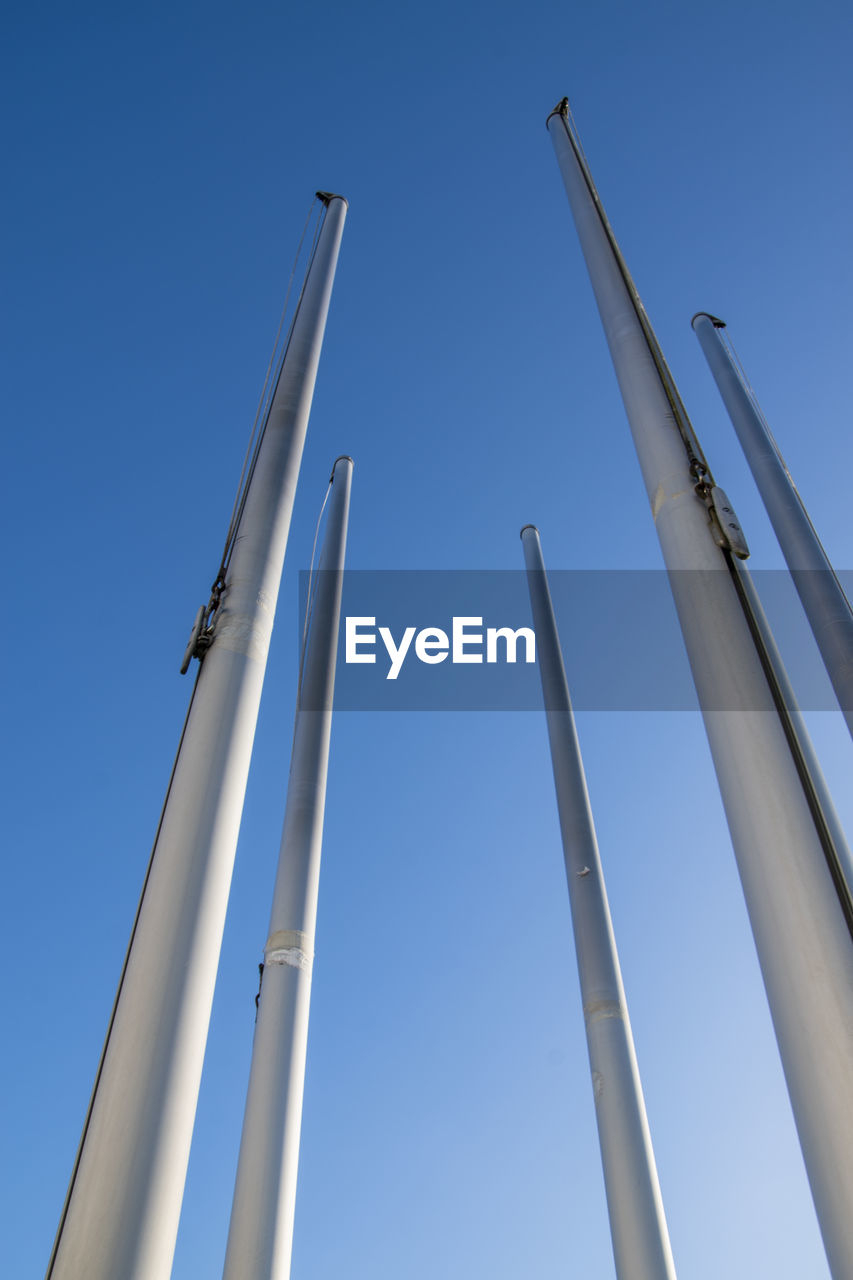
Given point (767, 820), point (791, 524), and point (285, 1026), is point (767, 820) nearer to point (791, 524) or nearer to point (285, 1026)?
point (285, 1026)

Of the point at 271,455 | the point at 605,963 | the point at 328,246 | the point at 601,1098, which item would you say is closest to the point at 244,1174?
the point at 601,1098

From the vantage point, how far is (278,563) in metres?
6.38

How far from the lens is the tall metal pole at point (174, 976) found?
11.8 ft

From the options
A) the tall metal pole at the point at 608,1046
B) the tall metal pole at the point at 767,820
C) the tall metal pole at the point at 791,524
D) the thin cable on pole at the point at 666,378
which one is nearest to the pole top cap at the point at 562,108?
the thin cable on pole at the point at 666,378

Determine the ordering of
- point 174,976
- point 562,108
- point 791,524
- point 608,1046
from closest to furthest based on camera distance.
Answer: point 174,976
point 562,108
point 608,1046
point 791,524

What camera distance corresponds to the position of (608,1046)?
11.1 m

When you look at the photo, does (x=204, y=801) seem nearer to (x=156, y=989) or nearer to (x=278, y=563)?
(x=156, y=989)

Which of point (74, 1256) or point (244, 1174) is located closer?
point (74, 1256)

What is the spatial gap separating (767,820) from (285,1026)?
25.2ft

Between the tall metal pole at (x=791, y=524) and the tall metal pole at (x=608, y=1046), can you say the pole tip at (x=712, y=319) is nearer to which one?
the tall metal pole at (x=791, y=524)

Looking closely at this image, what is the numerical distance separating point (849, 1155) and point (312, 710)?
11116 millimetres

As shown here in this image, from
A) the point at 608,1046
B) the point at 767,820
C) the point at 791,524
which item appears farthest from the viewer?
the point at 791,524

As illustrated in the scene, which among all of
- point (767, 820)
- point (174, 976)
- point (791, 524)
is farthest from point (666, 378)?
point (791, 524)

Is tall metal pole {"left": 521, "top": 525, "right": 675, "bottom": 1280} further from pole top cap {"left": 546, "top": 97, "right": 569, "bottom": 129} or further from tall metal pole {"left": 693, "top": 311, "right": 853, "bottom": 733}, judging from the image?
pole top cap {"left": 546, "top": 97, "right": 569, "bottom": 129}
